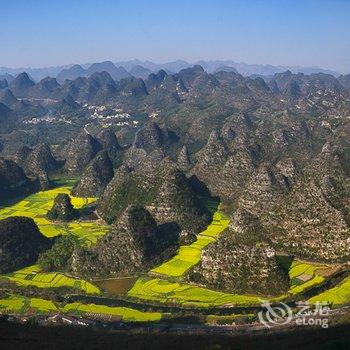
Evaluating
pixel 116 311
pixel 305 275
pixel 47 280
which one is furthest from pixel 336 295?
pixel 47 280

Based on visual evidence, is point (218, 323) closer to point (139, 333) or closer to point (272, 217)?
point (139, 333)

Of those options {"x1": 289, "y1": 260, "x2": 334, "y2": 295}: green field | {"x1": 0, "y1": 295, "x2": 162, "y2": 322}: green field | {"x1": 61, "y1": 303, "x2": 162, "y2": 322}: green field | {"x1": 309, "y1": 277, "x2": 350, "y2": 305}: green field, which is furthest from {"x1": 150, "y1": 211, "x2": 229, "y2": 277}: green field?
{"x1": 309, "y1": 277, "x2": 350, "y2": 305}: green field

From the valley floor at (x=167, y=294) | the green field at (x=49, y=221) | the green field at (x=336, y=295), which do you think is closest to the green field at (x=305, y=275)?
the valley floor at (x=167, y=294)

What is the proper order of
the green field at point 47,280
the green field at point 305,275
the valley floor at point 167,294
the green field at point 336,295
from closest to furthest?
the green field at point 336,295 < the valley floor at point 167,294 < the green field at point 305,275 < the green field at point 47,280

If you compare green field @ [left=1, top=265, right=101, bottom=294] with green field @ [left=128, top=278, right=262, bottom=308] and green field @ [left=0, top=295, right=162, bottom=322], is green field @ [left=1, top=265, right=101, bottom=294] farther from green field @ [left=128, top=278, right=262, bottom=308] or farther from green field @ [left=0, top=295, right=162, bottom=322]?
green field @ [left=128, top=278, right=262, bottom=308]

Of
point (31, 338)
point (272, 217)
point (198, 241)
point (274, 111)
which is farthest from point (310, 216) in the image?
point (274, 111)

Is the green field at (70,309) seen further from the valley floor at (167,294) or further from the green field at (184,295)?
the green field at (184,295)

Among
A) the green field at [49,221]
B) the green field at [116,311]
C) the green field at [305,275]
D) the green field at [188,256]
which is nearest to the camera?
the green field at [116,311]
